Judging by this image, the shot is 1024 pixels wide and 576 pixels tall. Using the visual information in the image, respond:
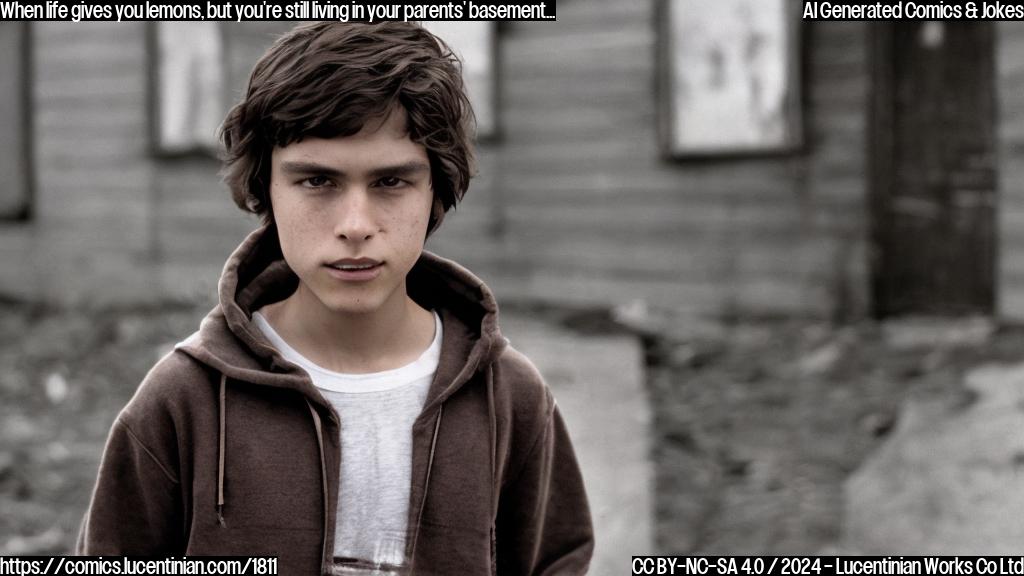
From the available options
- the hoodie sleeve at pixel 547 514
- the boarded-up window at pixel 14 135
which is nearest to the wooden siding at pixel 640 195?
the boarded-up window at pixel 14 135

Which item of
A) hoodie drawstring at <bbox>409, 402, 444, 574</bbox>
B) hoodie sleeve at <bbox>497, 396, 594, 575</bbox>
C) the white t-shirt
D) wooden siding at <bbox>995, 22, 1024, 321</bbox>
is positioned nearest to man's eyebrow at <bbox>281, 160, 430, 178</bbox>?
the white t-shirt

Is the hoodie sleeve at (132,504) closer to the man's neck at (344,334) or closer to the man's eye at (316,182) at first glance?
the man's neck at (344,334)

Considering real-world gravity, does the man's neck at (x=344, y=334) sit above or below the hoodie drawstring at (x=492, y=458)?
above

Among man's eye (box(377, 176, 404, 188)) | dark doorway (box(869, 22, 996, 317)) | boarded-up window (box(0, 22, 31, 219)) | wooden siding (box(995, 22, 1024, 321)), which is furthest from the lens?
boarded-up window (box(0, 22, 31, 219))

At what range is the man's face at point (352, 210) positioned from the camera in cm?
224

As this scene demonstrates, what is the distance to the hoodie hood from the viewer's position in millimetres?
2264

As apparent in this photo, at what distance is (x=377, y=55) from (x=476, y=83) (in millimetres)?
9037

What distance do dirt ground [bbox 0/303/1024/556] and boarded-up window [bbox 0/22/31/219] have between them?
2.28 m

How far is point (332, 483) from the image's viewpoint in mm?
2262

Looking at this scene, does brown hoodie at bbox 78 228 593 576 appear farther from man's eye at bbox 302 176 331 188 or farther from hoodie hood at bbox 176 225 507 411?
man's eye at bbox 302 176 331 188

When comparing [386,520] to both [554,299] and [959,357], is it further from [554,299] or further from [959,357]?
[554,299]

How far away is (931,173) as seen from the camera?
31.1ft

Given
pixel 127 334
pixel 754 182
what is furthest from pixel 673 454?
pixel 127 334

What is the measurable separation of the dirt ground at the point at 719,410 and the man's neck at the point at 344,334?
3.01 meters
